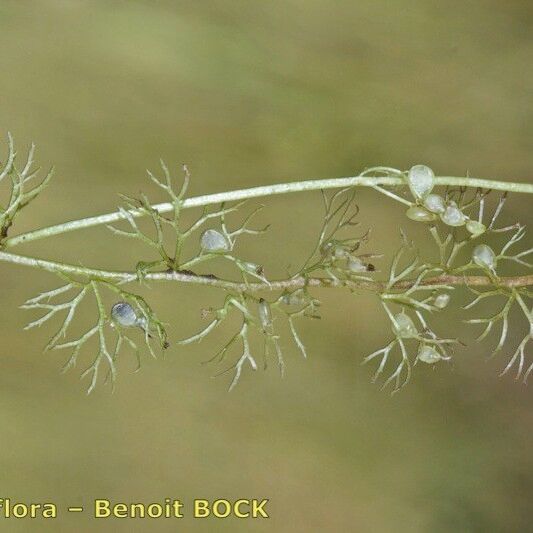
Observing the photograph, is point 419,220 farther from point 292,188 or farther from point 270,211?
point 270,211

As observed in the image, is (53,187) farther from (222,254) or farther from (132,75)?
(222,254)

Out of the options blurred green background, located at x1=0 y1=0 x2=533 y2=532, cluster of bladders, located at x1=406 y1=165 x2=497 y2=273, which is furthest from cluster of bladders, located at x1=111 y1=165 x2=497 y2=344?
blurred green background, located at x1=0 y1=0 x2=533 y2=532

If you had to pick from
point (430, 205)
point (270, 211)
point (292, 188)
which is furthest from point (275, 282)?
point (270, 211)

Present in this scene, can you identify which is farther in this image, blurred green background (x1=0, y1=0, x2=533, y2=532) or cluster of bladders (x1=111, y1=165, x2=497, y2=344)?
blurred green background (x1=0, y1=0, x2=533, y2=532)

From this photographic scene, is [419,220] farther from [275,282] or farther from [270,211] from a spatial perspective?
[270,211]

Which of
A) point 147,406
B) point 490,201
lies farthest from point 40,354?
point 490,201

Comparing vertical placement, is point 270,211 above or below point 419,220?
above

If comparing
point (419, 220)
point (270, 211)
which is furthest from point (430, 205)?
point (270, 211)

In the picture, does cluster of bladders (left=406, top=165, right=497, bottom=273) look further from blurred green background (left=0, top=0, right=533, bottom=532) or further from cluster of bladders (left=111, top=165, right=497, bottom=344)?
blurred green background (left=0, top=0, right=533, bottom=532)

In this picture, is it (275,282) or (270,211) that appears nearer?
(275,282)
